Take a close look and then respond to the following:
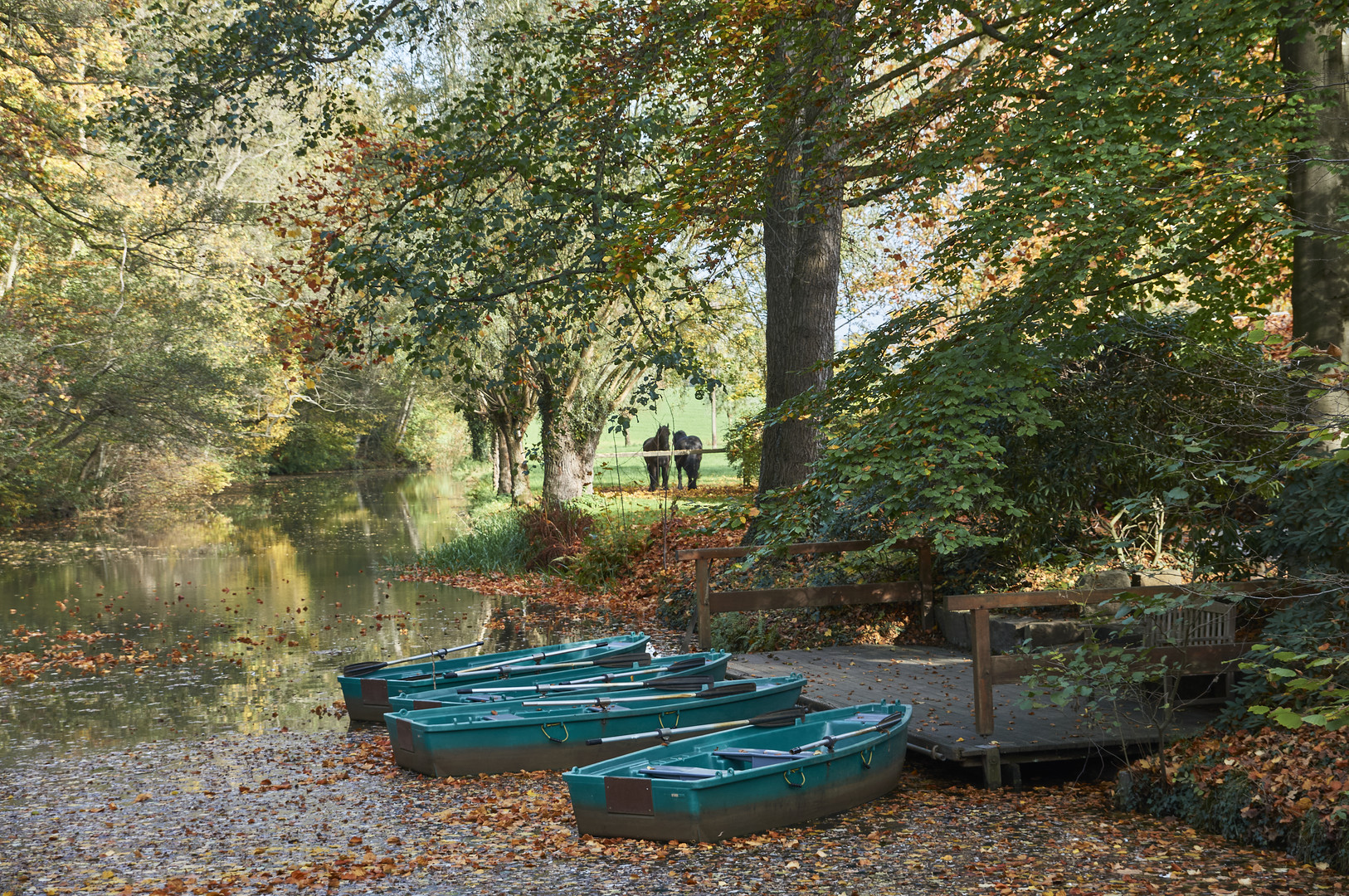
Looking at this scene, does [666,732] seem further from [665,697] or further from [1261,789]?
[1261,789]

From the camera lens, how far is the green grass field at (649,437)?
2529 cm

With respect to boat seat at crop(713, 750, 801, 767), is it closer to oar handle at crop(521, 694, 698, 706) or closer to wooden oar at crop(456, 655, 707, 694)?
oar handle at crop(521, 694, 698, 706)

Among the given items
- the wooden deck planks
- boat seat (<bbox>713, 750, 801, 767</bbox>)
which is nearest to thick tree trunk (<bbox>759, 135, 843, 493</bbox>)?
the wooden deck planks

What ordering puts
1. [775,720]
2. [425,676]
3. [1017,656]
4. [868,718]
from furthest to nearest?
[425,676] < [868,718] < [1017,656] < [775,720]

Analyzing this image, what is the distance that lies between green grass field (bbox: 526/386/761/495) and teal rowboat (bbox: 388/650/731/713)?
407 cm

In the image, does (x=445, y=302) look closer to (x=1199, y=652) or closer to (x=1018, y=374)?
(x=1018, y=374)

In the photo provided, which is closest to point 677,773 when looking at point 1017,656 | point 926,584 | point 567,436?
point 1017,656

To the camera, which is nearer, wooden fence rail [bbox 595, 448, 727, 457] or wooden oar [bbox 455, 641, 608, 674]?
wooden oar [bbox 455, 641, 608, 674]

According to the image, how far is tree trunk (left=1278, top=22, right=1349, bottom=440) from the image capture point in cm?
803

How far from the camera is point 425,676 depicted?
10133mm

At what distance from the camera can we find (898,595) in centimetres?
1151

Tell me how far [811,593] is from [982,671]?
3.52m

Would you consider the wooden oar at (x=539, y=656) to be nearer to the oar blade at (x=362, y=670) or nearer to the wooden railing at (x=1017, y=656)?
the oar blade at (x=362, y=670)

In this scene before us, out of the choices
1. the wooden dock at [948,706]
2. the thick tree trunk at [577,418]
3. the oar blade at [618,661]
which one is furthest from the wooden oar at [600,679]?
the thick tree trunk at [577,418]
